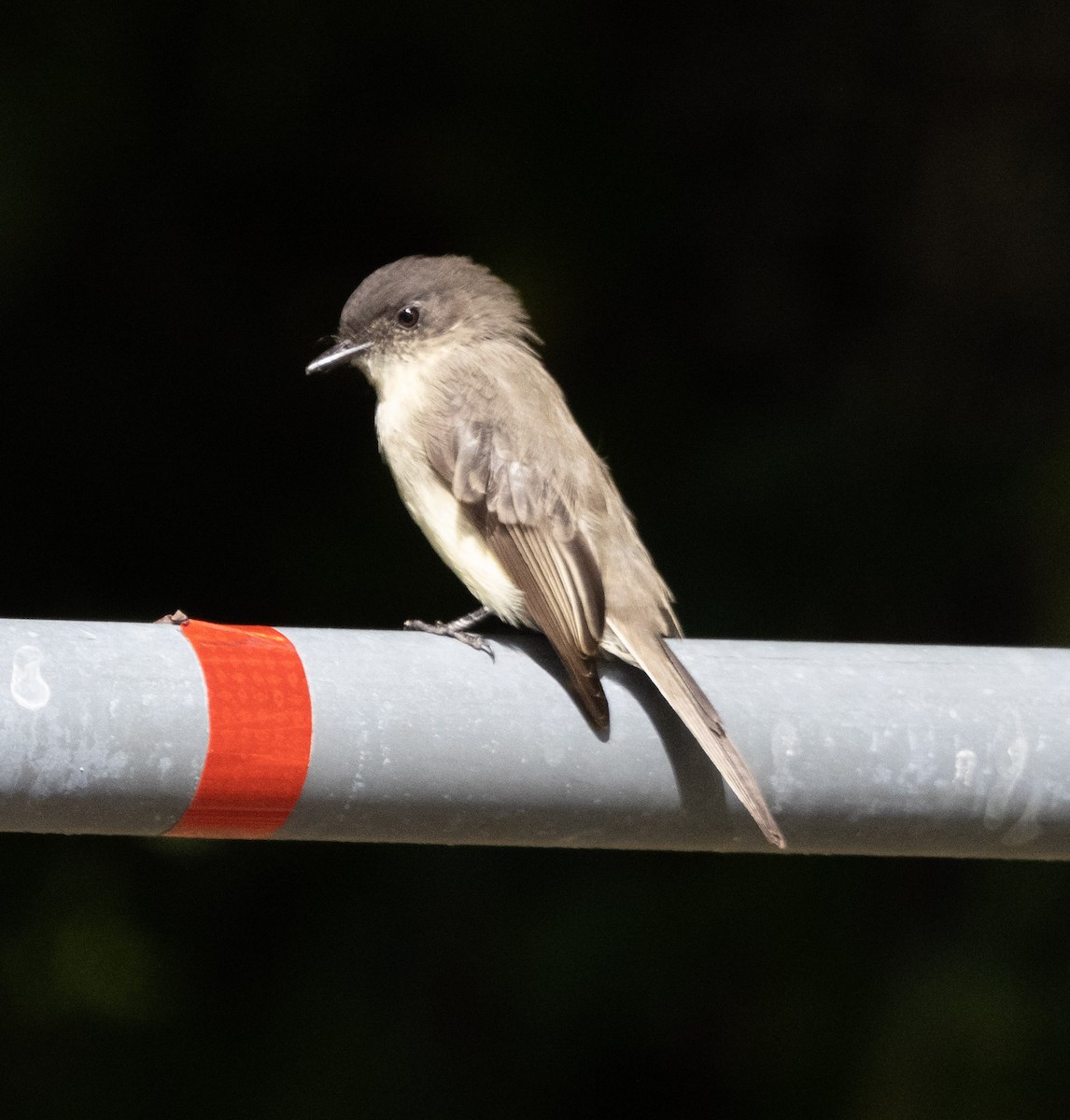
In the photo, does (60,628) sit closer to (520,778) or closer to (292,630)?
(292,630)

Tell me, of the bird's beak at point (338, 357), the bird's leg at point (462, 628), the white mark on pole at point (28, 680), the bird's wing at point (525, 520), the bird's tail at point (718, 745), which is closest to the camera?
the white mark on pole at point (28, 680)

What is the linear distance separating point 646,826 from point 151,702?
1.88ft

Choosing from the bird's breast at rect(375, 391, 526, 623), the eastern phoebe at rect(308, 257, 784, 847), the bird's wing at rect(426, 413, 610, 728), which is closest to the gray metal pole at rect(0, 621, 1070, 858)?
the eastern phoebe at rect(308, 257, 784, 847)

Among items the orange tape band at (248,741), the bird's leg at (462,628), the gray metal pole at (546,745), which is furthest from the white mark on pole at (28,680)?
the bird's leg at (462,628)

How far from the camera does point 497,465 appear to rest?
12.0 feet

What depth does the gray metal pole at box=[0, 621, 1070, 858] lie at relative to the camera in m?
1.65

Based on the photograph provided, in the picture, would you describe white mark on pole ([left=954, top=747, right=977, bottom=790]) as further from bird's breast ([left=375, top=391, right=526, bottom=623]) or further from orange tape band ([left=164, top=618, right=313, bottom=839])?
bird's breast ([left=375, top=391, right=526, bottom=623])

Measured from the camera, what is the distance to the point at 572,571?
3.35 m

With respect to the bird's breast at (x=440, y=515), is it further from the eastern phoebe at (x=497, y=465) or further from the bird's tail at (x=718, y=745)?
the bird's tail at (x=718, y=745)

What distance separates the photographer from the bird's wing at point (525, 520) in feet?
10.4

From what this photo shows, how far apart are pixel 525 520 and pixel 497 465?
18 centimetres

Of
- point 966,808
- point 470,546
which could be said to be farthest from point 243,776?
point 470,546

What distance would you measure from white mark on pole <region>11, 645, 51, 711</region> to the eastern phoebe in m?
0.97

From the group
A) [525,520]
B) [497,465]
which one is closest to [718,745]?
[525,520]
